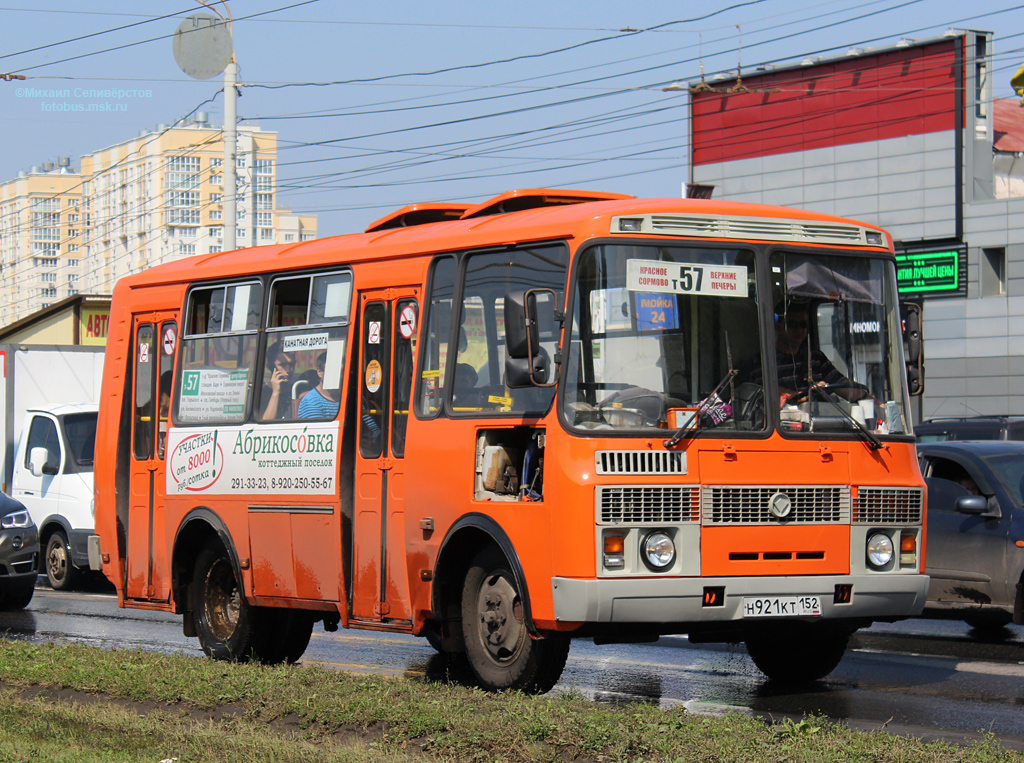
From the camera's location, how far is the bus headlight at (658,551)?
7.93 metres

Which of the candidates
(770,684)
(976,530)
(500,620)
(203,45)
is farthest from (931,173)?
(500,620)

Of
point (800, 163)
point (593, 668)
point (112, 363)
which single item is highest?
point (800, 163)

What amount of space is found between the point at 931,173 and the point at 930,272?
12.6 feet

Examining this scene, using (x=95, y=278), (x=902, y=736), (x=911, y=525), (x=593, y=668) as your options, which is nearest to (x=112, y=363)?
(x=593, y=668)

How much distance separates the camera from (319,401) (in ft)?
33.5

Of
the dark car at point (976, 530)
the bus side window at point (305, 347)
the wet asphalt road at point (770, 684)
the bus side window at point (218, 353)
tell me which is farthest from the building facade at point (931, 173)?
the bus side window at point (305, 347)

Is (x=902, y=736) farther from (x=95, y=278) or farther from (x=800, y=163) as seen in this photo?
(x=95, y=278)

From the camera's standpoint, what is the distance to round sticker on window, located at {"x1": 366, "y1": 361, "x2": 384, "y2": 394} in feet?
31.9

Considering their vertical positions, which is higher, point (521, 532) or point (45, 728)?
point (521, 532)

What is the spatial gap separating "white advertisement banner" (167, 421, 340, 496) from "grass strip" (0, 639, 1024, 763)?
159 cm

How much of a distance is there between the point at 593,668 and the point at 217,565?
3039mm

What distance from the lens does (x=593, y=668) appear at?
34.5 feet

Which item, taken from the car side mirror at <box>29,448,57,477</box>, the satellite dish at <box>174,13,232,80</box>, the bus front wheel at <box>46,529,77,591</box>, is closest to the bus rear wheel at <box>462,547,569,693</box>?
the car side mirror at <box>29,448,57,477</box>

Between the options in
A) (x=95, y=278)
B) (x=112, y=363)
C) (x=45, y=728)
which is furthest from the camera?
(x=95, y=278)
